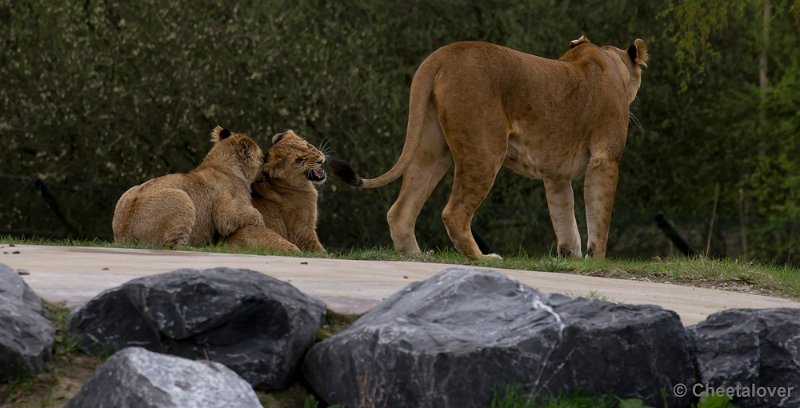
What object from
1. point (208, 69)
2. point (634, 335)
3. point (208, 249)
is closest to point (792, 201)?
point (208, 69)

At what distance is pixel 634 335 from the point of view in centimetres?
534

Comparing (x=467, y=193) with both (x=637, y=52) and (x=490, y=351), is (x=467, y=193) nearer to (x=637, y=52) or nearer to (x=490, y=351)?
(x=637, y=52)

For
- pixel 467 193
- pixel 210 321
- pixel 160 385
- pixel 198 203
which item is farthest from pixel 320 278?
pixel 467 193

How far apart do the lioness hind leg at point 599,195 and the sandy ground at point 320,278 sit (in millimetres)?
2655

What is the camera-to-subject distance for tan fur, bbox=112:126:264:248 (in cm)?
Result: 928

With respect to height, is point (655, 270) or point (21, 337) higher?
point (21, 337)

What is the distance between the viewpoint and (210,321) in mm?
5199

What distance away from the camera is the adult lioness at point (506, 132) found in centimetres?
970

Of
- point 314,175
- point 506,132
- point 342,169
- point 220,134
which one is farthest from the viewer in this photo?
point 220,134

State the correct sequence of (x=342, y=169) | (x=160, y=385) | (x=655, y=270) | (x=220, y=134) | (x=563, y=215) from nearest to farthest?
(x=160, y=385) → (x=655, y=270) → (x=342, y=169) → (x=220, y=134) → (x=563, y=215)

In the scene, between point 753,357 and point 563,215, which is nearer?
point 753,357

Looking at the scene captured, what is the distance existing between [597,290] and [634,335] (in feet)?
4.77

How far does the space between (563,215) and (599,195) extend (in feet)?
1.74

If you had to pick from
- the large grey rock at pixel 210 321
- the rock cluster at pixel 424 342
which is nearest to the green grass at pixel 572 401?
the rock cluster at pixel 424 342
